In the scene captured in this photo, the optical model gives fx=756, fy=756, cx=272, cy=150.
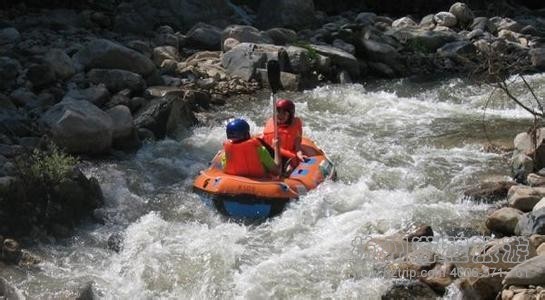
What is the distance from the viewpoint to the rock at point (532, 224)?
560cm

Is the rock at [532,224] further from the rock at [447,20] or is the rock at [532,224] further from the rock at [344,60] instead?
the rock at [447,20]

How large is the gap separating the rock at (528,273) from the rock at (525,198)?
171cm

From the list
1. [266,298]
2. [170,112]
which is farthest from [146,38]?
[266,298]

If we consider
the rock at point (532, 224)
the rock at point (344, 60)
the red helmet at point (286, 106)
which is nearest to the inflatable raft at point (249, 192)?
→ the red helmet at point (286, 106)

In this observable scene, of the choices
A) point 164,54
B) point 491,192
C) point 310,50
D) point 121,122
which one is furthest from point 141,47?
point 491,192

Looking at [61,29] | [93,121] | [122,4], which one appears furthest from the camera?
[122,4]

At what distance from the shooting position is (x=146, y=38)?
13.9 meters

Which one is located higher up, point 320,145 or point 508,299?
point 508,299

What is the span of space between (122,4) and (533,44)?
8.26 m

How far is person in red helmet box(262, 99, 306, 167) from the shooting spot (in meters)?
7.87

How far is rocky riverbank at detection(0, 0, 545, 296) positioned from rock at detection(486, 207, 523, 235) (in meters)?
0.01

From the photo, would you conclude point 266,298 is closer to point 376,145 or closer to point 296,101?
point 376,145

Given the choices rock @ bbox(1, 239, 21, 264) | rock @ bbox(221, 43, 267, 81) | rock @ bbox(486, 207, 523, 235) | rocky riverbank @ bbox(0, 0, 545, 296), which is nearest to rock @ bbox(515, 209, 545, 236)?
rocky riverbank @ bbox(0, 0, 545, 296)

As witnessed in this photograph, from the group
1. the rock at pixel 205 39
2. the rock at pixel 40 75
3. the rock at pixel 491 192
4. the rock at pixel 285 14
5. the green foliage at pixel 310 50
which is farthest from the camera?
the rock at pixel 285 14
